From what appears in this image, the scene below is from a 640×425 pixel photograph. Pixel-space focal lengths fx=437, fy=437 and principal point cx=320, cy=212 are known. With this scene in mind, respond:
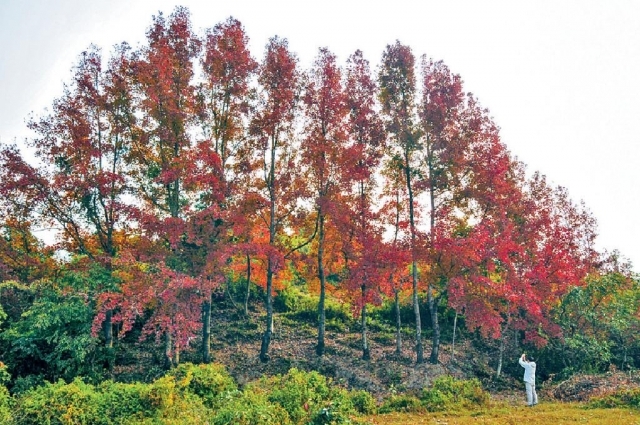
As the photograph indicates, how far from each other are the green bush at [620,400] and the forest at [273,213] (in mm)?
4315

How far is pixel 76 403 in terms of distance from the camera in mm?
10273

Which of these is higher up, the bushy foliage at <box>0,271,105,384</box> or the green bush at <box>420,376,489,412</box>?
the bushy foliage at <box>0,271,105,384</box>

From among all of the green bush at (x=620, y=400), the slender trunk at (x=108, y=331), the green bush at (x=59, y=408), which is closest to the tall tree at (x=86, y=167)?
the slender trunk at (x=108, y=331)

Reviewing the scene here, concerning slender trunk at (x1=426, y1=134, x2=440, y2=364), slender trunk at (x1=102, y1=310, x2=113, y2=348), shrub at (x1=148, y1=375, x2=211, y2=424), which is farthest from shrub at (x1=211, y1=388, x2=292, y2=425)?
slender trunk at (x1=426, y1=134, x2=440, y2=364)

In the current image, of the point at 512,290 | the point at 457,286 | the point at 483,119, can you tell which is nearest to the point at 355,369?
the point at 457,286

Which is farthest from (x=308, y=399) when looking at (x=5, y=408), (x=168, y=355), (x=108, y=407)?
(x=168, y=355)

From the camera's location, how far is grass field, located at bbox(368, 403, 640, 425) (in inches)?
496

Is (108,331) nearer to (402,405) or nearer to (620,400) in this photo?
(402,405)

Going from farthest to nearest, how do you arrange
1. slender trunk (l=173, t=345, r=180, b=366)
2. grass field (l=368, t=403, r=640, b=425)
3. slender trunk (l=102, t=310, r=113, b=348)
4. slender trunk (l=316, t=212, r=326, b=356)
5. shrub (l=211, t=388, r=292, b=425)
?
slender trunk (l=316, t=212, r=326, b=356)
slender trunk (l=102, t=310, r=113, b=348)
slender trunk (l=173, t=345, r=180, b=366)
grass field (l=368, t=403, r=640, b=425)
shrub (l=211, t=388, r=292, b=425)

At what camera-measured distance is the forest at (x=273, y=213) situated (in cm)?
1803

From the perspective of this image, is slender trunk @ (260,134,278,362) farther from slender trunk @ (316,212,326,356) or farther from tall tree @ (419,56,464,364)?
tall tree @ (419,56,464,364)

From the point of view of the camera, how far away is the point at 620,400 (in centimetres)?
1412

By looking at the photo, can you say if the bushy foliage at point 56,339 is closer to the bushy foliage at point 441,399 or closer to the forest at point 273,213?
the forest at point 273,213

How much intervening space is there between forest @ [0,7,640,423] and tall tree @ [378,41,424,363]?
0.22ft
